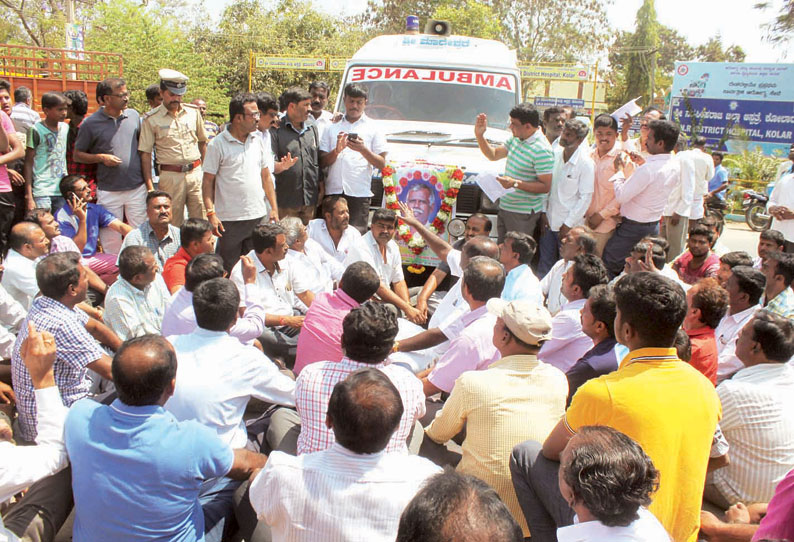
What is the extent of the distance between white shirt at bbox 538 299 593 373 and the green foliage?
2060cm

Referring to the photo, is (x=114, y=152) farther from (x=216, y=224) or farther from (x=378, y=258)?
(x=378, y=258)

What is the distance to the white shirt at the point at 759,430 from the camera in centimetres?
306

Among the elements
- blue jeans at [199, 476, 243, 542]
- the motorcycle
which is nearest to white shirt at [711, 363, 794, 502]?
blue jeans at [199, 476, 243, 542]

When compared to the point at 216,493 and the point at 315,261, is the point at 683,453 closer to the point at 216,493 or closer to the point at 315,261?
the point at 216,493

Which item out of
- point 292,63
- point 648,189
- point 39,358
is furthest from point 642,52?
point 39,358

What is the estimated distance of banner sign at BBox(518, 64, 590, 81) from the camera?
15133 mm

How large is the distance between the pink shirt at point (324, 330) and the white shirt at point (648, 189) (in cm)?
326

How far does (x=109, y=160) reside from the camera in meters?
5.96

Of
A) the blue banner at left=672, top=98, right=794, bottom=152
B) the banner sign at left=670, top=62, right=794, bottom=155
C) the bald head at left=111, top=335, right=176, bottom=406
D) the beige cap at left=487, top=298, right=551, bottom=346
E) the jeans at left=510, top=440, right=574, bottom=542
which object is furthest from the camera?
the blue banner at left=672, top=98, right=794, bottom=152

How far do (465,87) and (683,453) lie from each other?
5.68 meters

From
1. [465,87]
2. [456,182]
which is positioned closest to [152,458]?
[456,182]

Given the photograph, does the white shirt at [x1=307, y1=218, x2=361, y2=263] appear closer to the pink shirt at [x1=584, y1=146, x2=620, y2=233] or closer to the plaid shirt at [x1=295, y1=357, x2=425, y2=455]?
the pink shirt at [x1=584, y1=146, x2=620, y2=233]

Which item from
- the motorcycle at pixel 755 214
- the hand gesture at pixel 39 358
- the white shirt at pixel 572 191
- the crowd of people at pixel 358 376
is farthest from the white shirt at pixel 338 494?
the motorcycle at pixel 755 214

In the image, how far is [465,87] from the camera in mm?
7379
